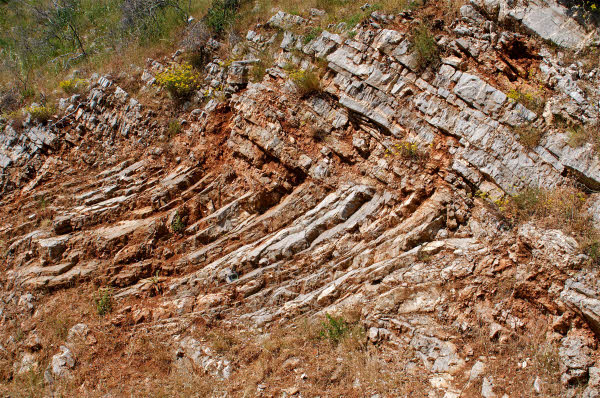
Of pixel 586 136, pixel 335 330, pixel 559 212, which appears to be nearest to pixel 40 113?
pixel 335 330

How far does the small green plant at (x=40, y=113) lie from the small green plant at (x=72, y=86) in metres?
0.77

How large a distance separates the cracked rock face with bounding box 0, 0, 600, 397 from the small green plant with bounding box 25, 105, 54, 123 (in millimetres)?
1367

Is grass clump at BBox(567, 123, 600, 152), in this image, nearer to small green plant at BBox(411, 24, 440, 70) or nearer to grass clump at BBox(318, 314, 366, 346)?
small green plant at BBox(411, 24, 440, 70)

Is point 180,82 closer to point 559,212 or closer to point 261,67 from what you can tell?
point 261,67

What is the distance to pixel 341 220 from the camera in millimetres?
6793

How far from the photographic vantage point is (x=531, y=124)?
20.3 ft

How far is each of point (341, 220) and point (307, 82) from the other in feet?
9.63

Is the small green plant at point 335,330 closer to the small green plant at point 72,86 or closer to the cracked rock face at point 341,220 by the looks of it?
the cracked rock face at point 341,220

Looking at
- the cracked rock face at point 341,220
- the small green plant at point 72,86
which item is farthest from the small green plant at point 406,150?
the small green plant at point 72,86

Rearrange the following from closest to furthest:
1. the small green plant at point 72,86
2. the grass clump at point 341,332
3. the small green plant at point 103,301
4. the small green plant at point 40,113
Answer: the grass clump at point 341,332 → the small green plant at point 103,301 → the small green plant at point 40,113 → the small green plant at point 72,86

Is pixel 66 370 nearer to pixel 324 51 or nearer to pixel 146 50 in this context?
pixel 324 51

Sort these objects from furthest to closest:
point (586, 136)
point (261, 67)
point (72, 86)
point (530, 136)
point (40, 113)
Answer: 1. point (72, 86)
2. point (40, 113)
3. point (261, 67)
4. point (530, 136)
5. point (586, 136)

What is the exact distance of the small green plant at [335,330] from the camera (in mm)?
5743

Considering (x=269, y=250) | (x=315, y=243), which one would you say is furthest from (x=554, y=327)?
(x=269, y=250)
